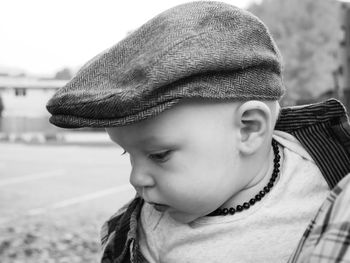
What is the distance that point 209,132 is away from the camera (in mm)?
1298

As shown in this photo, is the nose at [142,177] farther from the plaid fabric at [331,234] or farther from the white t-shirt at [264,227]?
the plaid fabric at [331,234]

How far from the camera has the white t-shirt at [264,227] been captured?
4.53ft

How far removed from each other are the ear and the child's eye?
186mm

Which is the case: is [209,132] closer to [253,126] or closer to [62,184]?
[253,126]

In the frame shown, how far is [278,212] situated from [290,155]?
19 centimetres

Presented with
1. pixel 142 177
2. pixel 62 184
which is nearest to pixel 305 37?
pixel 62 184

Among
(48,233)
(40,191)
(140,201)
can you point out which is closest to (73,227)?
(48,233)

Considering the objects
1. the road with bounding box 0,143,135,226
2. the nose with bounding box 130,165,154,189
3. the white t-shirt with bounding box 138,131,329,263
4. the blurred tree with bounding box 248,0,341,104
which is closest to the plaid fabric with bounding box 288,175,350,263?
the white t-shirt with bounding box 138,131,329,263

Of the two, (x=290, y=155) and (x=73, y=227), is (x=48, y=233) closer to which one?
(x=73, y=227)

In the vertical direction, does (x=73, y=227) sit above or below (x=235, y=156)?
below

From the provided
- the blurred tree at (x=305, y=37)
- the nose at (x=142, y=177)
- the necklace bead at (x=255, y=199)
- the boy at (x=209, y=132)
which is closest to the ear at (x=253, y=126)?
the boy at (x=209, y=132)

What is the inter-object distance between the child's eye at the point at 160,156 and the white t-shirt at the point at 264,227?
9.6 inches

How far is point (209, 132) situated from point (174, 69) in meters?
0.19

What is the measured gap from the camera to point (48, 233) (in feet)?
22.5
